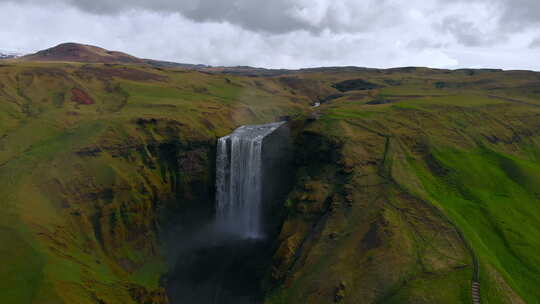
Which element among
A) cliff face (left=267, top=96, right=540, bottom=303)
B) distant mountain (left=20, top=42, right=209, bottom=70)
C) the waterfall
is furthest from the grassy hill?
distant mountain (left=20, top=42, right=209, bottom=70)

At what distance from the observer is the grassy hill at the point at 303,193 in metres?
28.5

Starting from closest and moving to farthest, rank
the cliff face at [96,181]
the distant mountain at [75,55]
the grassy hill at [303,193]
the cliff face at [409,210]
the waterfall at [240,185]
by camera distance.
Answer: the cliff face at [409,210] < the grassy hill at [303,193] < the cliff face at [96,181] < the waterfall at [240,185] < the distant mountain at [75,55]

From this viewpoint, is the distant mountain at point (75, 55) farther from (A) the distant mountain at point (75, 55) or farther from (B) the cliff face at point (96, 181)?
(B) the cliff face at point (96, 181)

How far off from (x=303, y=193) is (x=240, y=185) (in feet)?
37.7

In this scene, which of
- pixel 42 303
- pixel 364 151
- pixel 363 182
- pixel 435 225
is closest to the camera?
pixel 42 303

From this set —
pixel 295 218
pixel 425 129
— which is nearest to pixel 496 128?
pixel 425 129

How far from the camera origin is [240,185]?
51.0 metres

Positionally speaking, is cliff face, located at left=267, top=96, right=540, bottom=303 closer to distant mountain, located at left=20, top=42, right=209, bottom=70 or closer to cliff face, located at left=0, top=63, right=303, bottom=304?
cliff face, located at left=0, top=63, right=303, bottom=304

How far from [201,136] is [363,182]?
82.0 ft

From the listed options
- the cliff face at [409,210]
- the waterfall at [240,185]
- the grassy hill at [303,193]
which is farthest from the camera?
the waterfall at [240,185]

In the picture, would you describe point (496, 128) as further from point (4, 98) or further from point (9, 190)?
point (4, 98)

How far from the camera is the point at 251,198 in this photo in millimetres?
50438

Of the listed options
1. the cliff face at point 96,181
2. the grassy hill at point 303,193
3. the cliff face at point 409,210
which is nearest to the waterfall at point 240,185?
the cliff face at point 96,181

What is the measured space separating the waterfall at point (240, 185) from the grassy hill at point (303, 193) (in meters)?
2.43
